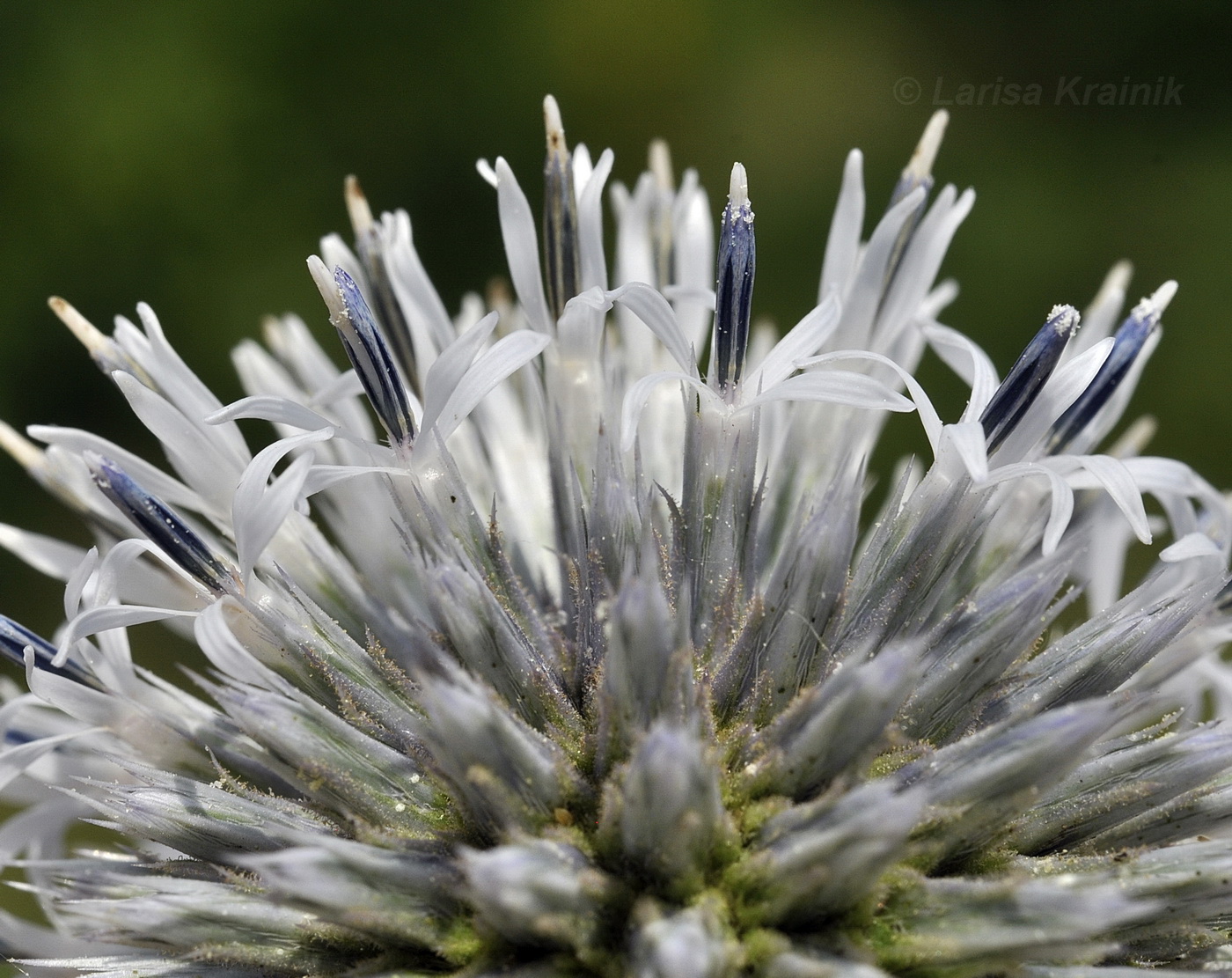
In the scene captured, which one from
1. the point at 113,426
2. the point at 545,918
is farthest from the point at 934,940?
the point at 113,426

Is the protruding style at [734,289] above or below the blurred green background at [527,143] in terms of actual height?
below

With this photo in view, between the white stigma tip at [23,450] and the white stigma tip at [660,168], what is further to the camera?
the white stigma tip at [660,168]

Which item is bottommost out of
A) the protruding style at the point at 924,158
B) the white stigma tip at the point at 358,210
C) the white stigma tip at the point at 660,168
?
the protruding style at the point at 924,158

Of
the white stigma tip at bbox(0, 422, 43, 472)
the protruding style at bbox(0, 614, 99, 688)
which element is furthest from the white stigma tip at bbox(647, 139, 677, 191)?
the protruding style at bbox(0, 614, 99, 688)

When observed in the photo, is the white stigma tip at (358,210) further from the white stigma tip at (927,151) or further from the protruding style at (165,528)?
the white stigma tip at (927,151)

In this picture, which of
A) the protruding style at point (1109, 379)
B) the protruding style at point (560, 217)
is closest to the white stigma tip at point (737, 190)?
the protruding style at point (560, 217)

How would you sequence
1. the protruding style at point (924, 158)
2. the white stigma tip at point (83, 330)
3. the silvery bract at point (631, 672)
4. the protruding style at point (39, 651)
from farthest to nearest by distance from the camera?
the protruding style at point (924, 158) < the white stigma tip at point (83, 330) < the protruding style at point (39, 651) < the silvery bract at point (631, 672)
